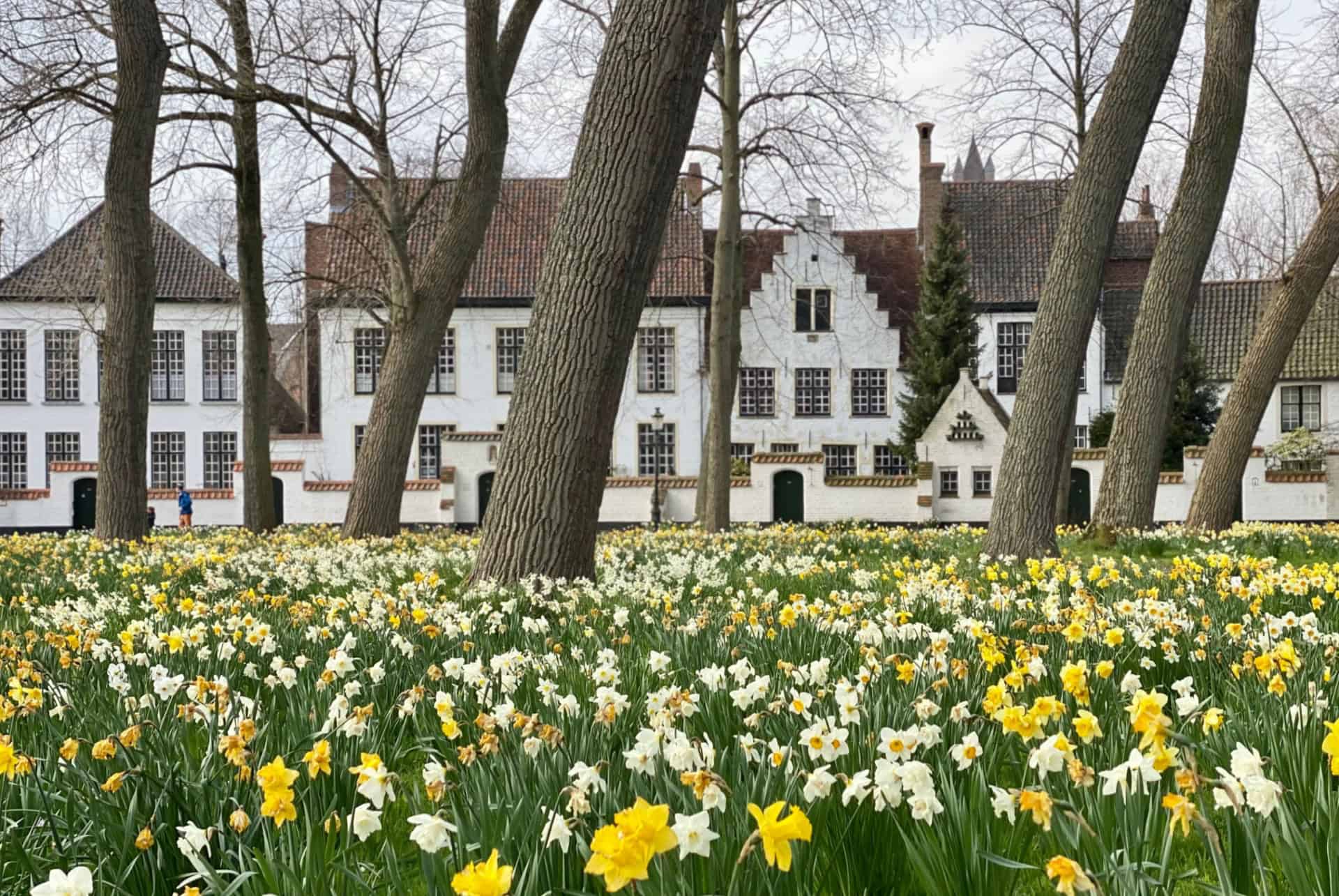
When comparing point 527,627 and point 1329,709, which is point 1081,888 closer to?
point 1329,709

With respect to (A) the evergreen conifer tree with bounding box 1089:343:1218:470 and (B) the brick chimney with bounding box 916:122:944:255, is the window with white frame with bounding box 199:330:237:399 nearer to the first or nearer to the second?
(B) the brick chimney with bounding box 916:122:944:255

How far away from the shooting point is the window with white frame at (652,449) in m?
45.8

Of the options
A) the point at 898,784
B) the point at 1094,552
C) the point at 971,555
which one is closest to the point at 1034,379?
the point at 971,555

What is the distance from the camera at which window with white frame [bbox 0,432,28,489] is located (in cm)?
4628

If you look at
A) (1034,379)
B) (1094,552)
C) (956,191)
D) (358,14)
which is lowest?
(1094,552)

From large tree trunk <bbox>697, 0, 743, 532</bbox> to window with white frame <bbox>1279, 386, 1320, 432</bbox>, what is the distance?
32.8m

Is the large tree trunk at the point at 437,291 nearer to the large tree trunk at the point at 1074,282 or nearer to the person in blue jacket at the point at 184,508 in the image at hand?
the large tree trunk at the point at 1074,282

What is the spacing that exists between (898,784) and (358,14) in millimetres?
16585

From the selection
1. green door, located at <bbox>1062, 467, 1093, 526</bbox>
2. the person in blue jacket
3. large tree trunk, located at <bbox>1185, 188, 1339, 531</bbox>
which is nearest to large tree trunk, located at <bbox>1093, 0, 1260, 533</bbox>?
large tree trunk, located at <bbox>1185, 188, 1339, 531</bbox>

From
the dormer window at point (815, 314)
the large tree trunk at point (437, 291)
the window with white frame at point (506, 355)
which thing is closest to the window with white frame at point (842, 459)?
the dormer window at point (815, 314)

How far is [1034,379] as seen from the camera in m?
10.1

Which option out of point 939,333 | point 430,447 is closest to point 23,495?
point 430,447

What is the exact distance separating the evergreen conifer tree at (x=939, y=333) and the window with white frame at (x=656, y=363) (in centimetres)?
858

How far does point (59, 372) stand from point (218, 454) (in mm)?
6533
